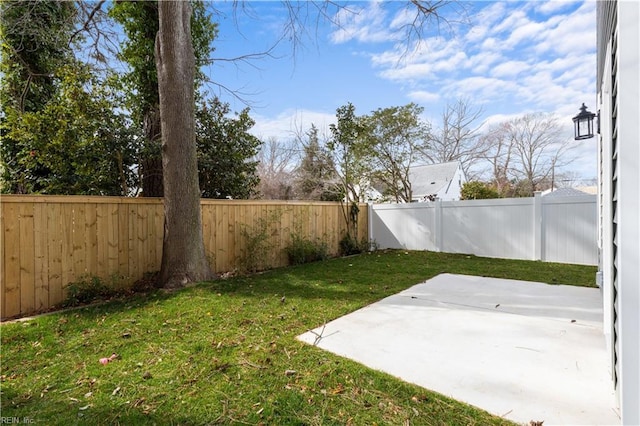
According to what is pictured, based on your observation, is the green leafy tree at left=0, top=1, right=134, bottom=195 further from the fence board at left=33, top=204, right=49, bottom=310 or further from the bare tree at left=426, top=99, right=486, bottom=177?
the bare tree at left=426, top=99, right=486, bottom=177

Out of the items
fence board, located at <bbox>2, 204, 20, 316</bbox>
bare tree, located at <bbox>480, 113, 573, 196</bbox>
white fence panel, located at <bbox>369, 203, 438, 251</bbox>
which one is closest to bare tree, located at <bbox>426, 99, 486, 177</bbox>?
bare tree, located at <bbox>480, 113, 573, 196</bbox>

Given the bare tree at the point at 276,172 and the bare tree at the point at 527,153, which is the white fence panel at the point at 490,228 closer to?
the bare tree at the point at 276,172

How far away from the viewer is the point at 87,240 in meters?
4.07

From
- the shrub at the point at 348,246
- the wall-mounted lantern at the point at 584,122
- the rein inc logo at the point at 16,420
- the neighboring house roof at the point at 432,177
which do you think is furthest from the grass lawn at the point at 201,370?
the neighboring house roof at the point at 432,177

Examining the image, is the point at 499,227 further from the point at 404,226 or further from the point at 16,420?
the point at 16,420

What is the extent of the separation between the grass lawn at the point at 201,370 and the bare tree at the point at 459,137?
42.4 feet

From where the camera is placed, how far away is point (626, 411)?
3.37ft

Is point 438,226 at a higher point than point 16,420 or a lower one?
higher

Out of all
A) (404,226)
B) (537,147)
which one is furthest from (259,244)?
(537,147)

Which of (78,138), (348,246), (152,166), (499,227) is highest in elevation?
(78,138)

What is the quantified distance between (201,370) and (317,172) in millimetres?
10935

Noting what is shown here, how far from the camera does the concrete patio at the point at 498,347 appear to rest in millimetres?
1744

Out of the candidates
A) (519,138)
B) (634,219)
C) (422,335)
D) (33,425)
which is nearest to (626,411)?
(634,219)

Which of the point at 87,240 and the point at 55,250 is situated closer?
the point at 55,250
